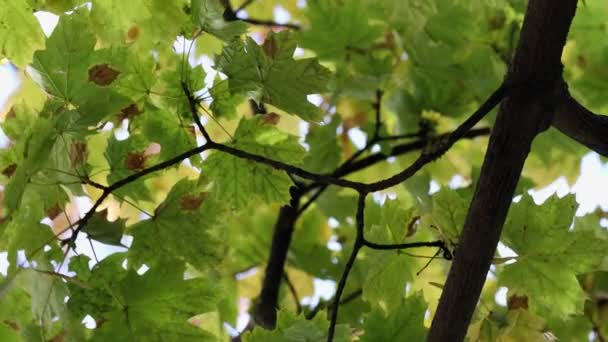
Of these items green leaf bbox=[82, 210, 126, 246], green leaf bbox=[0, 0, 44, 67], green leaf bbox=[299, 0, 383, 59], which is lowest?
green leaf bbox=[82, 210, 126, 246]

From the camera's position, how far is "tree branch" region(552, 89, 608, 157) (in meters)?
0.73

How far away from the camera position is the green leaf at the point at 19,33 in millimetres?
839

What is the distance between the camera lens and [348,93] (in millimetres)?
1278

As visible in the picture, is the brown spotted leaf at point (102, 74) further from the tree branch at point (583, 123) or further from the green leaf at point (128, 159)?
the tree branch at point (583, 123)

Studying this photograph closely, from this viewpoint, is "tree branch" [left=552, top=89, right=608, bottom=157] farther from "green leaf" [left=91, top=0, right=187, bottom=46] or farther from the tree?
"green leaf" [left=91, top=0, right=187, bottom=46]

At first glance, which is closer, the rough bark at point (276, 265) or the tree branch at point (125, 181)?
the tree branch at point (125, 181)

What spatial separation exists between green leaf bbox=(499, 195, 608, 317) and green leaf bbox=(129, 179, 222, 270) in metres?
0.32

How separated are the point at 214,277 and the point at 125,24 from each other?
45 centimetres

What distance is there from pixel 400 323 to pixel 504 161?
0.22 meters

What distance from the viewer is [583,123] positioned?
732 mm

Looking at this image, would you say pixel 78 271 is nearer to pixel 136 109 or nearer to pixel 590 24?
pixel 136 109

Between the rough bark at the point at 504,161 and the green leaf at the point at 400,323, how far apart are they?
112 mm

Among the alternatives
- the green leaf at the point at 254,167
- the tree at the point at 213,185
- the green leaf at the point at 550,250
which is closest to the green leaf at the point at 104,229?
the tree at the point at 213,185

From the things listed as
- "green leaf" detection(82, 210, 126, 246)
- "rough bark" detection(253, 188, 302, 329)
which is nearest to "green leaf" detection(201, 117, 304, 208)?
"green leaf" detection(82, 210, 126, 246)
